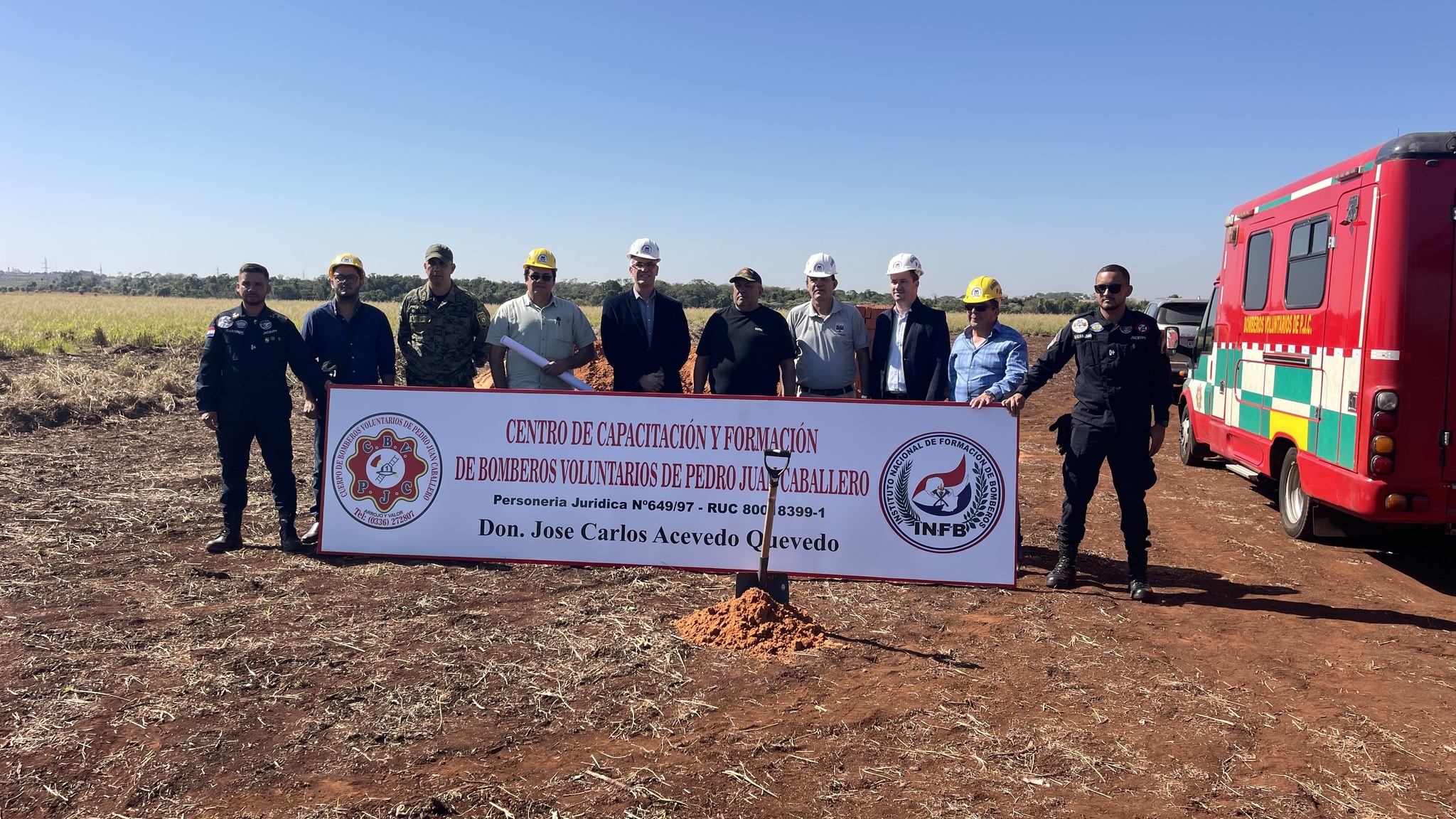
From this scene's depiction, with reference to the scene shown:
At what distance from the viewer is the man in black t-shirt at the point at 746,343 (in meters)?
5.93

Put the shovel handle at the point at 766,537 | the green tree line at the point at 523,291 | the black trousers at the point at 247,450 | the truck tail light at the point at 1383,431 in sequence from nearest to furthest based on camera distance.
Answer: the shovel handle at the point at 766,537, the truck tail light at the point at 1383,431, the black trousers at the point at 247,450, the green tree line at the point at 523,291

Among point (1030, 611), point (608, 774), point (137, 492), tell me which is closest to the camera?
point (608, 774)

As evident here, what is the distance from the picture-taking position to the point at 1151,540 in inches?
293

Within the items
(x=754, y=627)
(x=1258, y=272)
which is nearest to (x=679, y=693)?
(x=754, y=627)

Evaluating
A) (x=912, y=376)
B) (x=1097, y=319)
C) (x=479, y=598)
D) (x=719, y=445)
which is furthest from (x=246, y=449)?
(x=1097, y=319)

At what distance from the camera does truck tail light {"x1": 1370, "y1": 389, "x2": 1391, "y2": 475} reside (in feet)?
18.7

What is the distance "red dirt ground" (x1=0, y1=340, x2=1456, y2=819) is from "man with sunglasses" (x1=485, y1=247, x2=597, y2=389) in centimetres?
138

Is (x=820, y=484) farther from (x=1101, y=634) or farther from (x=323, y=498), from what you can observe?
(x=323, y=498)

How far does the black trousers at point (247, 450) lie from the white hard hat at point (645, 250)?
9.45ft

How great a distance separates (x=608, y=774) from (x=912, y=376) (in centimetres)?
362

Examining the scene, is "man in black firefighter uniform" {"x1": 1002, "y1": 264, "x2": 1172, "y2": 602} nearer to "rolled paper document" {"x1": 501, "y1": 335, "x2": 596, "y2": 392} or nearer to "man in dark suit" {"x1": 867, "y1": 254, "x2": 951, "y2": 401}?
"man in dark suit" {"x1": 867, "y1": 254, "x2": 951, "y2": 401}

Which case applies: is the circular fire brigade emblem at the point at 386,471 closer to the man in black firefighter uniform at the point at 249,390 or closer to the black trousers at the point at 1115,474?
the man in black firefighter uniform at the point at 249,390

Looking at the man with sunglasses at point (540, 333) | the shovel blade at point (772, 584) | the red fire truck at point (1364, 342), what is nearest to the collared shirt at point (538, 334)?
the man with sunglasses at point (540, 333)

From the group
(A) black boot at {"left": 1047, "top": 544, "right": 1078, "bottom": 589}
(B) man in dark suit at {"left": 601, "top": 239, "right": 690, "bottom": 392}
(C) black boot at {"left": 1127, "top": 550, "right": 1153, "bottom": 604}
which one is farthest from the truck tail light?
(B) man in dark suit at {"left": 601, "top": 239, "right": 690, "bottom": 392}
